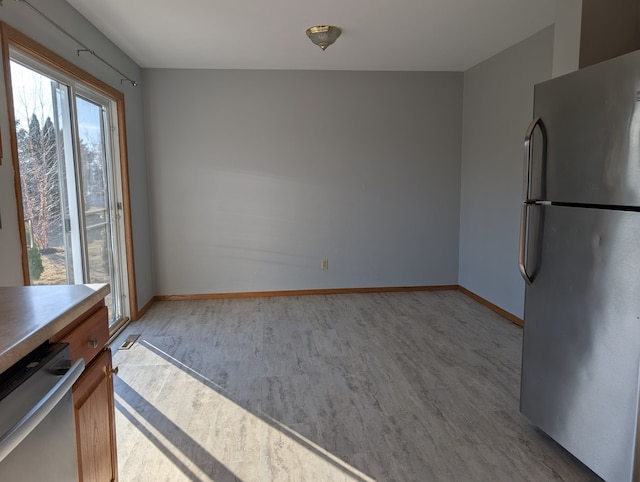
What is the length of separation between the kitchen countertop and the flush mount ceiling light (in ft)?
8.67

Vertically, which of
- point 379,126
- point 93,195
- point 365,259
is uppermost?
point 379,126

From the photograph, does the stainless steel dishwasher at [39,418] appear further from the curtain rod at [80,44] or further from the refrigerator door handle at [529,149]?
the refrigerator door handle at [529,149]

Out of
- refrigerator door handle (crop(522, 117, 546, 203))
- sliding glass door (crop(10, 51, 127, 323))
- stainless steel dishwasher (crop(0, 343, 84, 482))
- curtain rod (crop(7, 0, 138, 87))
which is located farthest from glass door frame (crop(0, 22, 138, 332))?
refrigerator door handle (crop(522, 117, 546, 203))

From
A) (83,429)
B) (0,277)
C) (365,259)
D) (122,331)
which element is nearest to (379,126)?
(365,259)

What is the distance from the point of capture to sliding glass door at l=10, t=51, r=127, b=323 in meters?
2.48

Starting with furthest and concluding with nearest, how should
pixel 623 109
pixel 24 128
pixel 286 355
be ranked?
pixel 286 355 → pixel 24 128 → pixel 623 109

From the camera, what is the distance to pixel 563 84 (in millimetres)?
1892

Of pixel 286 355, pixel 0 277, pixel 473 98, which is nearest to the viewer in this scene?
pixel 0 277

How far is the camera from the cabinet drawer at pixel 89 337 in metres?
1.26

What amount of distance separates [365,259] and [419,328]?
1359 millimetres

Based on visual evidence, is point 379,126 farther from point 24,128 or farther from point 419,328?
point 24,128

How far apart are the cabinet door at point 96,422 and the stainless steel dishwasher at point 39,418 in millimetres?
70

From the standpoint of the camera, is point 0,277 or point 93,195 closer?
Result: point 0,277

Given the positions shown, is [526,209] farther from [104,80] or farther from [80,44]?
[104,80]
